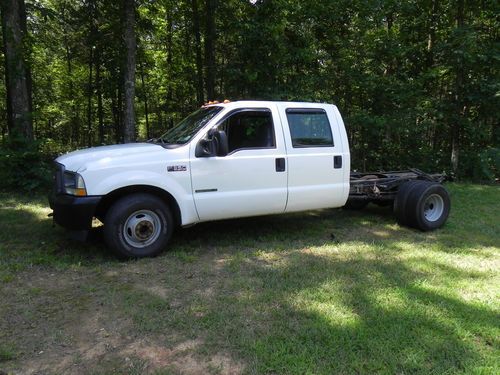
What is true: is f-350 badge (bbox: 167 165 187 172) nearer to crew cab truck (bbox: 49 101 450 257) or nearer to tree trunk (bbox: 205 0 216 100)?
crew cab truck (bbox: 49 101 450 257)

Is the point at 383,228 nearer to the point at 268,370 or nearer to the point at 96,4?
the point at 268,370

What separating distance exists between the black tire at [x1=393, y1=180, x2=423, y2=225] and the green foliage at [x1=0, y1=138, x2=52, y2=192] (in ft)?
23.6

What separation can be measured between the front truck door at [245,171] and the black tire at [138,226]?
502mm

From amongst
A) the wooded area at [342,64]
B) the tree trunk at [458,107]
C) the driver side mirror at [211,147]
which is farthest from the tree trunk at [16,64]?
the tree trunk at [458,107]

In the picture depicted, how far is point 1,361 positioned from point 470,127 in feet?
44.8

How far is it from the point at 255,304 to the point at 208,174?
2046 mm

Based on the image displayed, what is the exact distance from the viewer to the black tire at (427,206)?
6.96 meters

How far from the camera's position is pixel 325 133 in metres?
6.61

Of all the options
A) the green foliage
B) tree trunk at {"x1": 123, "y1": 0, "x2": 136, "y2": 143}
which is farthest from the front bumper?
tree trunk at {"x1": 123, "y1": 0, "x2": 136, "y2": 143}

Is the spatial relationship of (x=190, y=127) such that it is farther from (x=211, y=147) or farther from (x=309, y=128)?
(x=309, y=128)

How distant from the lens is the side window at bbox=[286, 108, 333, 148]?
6.34m

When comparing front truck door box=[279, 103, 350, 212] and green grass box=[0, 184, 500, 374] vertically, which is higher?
front truck door box=[279, 103, 350, 212]

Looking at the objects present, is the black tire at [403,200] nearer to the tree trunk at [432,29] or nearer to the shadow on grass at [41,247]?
the shadow on grass at [41,247]

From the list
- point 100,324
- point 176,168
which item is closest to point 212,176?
point 176,168
